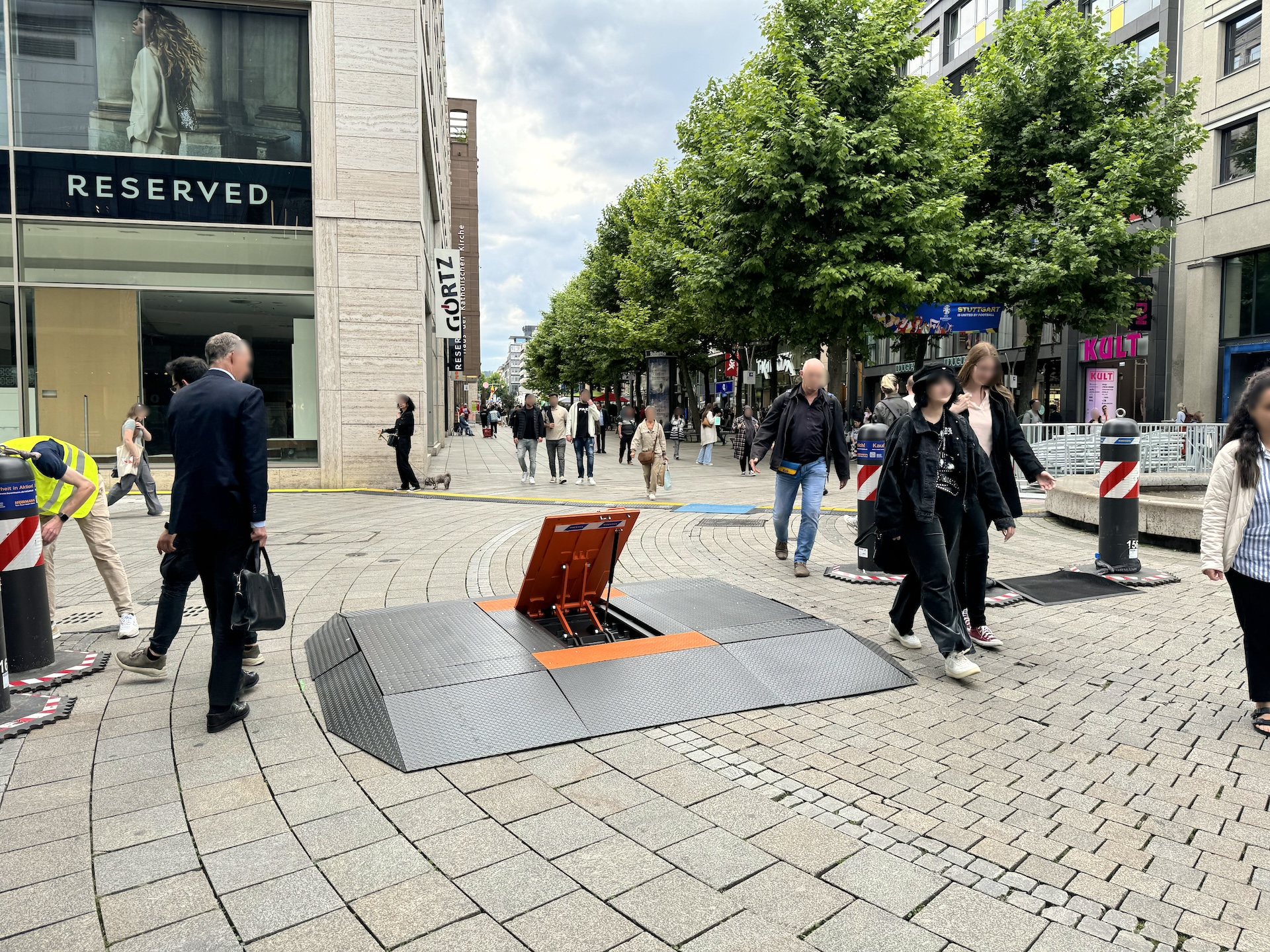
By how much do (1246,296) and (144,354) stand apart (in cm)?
2956

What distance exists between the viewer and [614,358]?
138 ft

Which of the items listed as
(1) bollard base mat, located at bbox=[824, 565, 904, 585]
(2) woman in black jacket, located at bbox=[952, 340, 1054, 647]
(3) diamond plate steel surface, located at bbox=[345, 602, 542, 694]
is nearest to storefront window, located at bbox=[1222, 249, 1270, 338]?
(1) bollard base mat, located at bbox=[824, 565, 904, 585]

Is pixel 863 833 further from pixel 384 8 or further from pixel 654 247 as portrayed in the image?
pixel 654 247

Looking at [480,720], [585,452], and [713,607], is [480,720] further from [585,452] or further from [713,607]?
[585,452]

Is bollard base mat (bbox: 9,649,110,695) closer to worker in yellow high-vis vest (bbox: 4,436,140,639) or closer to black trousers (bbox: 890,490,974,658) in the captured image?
worker in yellow high-vis vest (bbox: 4,436,140,639)

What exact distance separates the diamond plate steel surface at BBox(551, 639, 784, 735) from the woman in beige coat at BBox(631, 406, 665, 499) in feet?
32.9

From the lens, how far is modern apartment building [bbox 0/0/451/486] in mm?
15266

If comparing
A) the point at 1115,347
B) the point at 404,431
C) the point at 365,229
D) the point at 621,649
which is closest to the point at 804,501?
the point at 621,649

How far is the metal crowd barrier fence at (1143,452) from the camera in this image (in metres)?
16.1

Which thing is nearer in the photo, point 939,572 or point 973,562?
point 939,572

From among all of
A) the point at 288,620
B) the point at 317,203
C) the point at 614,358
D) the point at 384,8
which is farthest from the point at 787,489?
the point at 614,358

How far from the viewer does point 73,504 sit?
205 inches

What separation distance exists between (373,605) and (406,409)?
9.55 m

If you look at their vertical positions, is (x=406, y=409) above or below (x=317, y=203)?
below
